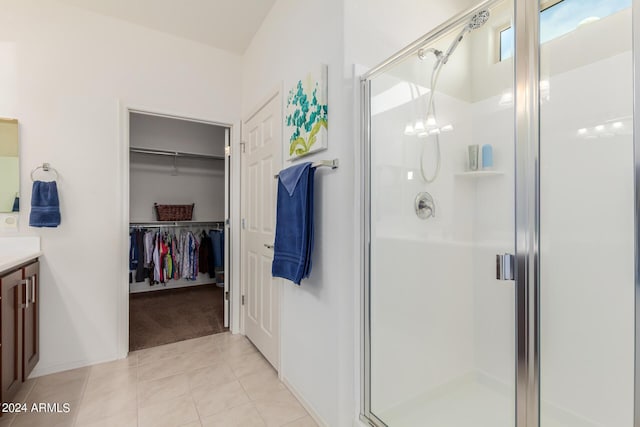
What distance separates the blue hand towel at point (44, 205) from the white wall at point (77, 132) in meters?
0.10

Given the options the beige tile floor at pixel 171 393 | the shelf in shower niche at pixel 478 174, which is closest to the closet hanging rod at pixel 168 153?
the beige tile floor at pixel 171 393

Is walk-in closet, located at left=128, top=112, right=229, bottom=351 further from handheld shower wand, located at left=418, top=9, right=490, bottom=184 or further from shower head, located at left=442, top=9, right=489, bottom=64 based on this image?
shower head, located at left=442, top=9, right=489, bottom=64

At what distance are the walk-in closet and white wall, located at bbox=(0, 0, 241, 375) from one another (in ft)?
3.24

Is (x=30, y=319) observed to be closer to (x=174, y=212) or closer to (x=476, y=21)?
(x=174, y=212)

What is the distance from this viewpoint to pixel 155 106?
2549 mm

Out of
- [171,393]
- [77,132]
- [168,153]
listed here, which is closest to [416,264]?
[171,393]

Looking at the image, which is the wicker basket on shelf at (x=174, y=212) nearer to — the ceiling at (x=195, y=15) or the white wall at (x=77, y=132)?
the white wall at (x=77, y=132)

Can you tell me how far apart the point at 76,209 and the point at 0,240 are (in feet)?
1.50

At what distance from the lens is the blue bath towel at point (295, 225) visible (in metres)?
1.67

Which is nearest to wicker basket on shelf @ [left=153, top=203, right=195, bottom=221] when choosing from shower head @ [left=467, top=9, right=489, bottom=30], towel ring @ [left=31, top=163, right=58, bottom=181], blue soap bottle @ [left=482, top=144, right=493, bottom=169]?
towel ring @ [left=31, top=163, right=58, bottom=181]

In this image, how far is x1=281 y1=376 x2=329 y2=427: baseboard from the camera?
166 cm

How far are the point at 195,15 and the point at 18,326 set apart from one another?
240 cm

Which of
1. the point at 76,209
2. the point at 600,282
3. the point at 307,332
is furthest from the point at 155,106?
the point at 600,282

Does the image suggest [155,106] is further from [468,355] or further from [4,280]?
[468,355]
